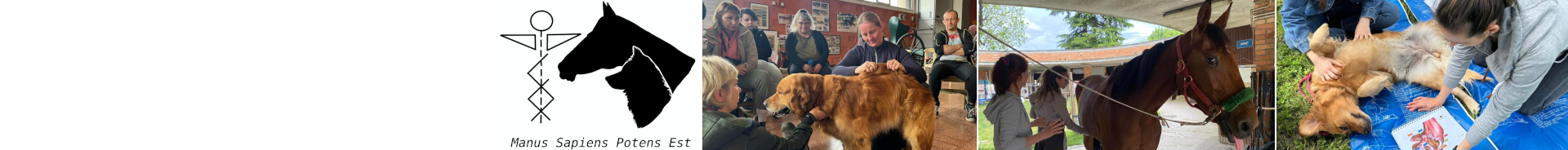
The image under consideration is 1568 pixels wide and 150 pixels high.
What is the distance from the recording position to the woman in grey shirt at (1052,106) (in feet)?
10.3

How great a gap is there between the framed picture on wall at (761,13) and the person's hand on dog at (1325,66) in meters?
2.23

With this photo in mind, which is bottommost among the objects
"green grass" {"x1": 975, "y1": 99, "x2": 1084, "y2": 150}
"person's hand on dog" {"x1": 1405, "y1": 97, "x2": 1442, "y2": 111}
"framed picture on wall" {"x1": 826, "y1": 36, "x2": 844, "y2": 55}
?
"green grass" {"x1": 975, "y1": 99, "x2": 1084, "y2": 150}

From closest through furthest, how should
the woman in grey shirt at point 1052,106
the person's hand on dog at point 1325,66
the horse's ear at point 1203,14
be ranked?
1. the person's hand on dog at point 1325,66
2. the horse's ear at point 1203,14
3. the woman in grey shirt at point 1052,106

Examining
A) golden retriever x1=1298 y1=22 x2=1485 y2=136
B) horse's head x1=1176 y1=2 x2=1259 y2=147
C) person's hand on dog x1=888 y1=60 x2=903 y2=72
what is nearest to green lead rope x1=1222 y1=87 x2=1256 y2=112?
horse's head x1=1176 y1=2 x2=1259 y2=147

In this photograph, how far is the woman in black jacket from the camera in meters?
3.08

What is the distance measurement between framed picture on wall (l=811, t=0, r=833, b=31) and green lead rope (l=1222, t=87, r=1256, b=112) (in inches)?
69.9

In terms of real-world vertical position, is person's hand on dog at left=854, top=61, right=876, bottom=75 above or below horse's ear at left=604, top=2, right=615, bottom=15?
below

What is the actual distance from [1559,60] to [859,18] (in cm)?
253

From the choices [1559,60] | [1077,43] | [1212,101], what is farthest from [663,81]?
[1559,60]

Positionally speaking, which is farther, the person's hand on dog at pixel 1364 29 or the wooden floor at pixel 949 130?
the wooden floor at pixel 949 130

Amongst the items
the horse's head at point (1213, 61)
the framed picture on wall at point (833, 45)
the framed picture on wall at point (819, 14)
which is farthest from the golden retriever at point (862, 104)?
the horse's head at point (1213, 61)

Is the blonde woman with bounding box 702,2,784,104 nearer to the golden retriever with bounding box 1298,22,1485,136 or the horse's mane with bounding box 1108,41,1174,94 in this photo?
the horse's mane with bounding box 1108,41,1174,94

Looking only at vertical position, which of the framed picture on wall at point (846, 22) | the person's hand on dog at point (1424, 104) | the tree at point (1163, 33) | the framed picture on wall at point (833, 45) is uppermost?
the framed picture on wall at point (846, 22)

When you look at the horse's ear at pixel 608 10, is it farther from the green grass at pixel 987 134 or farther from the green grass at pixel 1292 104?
the green grass at pixel 1292 104
